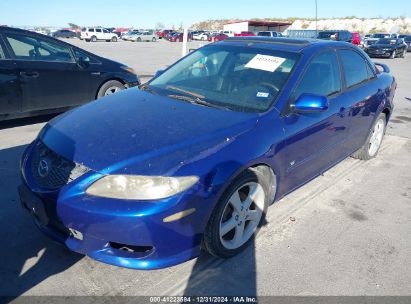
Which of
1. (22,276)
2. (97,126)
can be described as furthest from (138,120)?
(22,276)

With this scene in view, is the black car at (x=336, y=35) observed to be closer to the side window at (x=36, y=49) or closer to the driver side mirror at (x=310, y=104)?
the side window at (x=36, y=49)

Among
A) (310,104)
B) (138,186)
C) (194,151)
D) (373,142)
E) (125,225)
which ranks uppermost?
(310,104)

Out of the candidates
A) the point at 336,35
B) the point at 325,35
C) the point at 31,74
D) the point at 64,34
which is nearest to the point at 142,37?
the point at 64,34

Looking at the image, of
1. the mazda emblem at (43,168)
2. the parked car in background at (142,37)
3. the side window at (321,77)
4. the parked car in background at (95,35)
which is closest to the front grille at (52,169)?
the mazda emblem at (43,168)

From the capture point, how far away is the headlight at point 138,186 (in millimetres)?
2256

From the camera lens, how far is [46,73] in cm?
561

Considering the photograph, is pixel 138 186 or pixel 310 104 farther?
pixel 310 104

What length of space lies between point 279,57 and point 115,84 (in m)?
3.91

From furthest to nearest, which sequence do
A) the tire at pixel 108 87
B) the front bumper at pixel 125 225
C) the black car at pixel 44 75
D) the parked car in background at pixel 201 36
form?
the parked car in background at pixel 201 36, the tire at pixel 108 87, the black car at pixel 44 75, the front bumper at pixel 125 225

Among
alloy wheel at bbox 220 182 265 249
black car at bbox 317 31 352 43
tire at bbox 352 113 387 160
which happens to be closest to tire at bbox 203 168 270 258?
alloy wheel at bbox 220 182 265 249

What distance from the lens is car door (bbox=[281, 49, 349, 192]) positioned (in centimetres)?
317

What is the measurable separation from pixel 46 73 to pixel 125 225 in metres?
4.23

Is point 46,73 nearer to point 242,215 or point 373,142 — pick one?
point 242,215

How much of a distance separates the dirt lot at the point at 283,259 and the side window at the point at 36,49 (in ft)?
6.92
